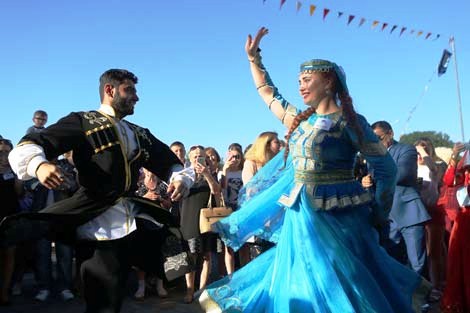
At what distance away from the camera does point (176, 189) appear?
128 inches

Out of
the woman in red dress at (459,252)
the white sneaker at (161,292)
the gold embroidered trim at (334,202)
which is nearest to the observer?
the gold embroidered trim at (334,202)

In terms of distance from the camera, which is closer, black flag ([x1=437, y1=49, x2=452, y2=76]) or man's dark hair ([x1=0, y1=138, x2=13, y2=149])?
man's dark hair ([x1=0, y1=138, x2=13, y2=149])

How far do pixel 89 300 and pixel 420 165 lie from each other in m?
5.17

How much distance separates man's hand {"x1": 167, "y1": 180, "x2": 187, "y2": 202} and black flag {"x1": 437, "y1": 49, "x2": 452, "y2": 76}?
47.5 feet

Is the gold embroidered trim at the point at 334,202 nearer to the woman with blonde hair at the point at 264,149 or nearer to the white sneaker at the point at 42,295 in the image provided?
the woman with blonde hair at the point at 264,149

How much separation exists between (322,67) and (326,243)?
1.19m

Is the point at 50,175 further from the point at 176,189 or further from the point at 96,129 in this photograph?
the point at 176,189

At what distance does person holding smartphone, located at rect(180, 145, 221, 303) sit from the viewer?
5973 mm

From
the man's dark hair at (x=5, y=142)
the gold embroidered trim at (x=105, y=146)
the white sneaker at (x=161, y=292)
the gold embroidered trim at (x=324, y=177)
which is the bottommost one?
the white sneaker at (x=161, y=292)

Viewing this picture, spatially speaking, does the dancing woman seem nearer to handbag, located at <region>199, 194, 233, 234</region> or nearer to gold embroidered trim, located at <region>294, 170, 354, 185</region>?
gold embroidered trim, located at <region>294, 170, 354, 185</region>

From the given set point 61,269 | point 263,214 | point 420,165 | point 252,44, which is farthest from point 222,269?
point 252,44

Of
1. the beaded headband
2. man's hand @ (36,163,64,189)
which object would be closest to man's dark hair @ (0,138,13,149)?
man's hand @ (36,163,64,189)

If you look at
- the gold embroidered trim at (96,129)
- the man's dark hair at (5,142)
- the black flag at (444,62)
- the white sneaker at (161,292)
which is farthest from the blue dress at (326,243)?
the black flag at (444,62)

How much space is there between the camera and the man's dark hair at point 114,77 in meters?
3.23
